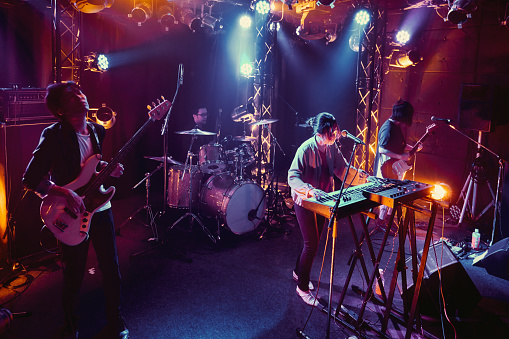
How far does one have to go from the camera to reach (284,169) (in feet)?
34.4

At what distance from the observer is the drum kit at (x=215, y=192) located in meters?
5.43

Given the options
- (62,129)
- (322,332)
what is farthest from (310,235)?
(62,129)

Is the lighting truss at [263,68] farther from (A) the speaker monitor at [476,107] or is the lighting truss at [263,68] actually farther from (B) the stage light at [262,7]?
(A) the speaker monitor at [476,107]

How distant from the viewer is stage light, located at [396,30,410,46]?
24.4 ft

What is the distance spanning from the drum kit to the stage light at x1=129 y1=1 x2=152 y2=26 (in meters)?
2.49

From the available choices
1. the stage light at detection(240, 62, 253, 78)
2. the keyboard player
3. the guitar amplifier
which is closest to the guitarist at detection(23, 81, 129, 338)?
the keyboard player

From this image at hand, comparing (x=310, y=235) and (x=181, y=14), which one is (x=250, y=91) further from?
(x=310, y=235)

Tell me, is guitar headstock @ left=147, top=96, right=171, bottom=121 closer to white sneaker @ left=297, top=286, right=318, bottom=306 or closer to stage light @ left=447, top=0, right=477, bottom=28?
white sneaker @ left=297, top=286, right=318, bottom=306

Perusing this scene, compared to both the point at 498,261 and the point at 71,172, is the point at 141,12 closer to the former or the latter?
the point at 71,172

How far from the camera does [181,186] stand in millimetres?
5703

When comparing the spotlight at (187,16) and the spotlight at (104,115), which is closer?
the spotlight at (104,115)

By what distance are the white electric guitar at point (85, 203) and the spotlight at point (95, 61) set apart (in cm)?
382

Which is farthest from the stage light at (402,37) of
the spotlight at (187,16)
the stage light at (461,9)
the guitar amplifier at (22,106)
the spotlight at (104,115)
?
the guitar amplifier at (22,106)

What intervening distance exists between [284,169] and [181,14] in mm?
4962
